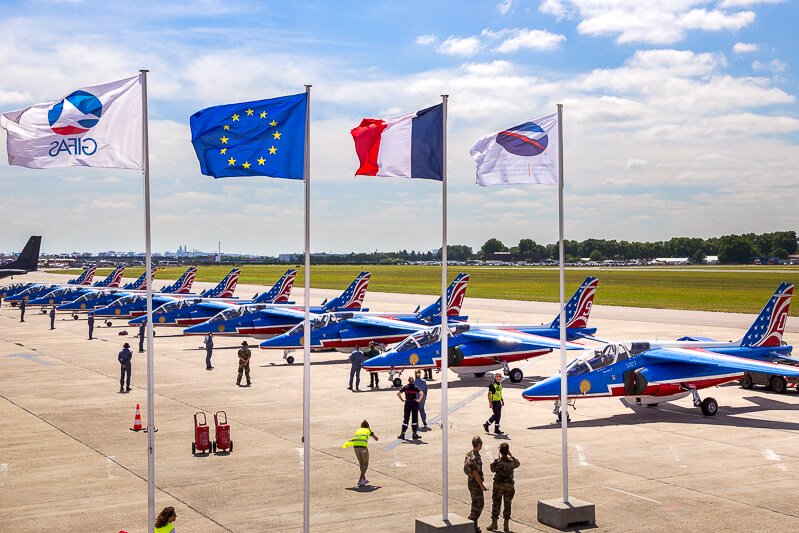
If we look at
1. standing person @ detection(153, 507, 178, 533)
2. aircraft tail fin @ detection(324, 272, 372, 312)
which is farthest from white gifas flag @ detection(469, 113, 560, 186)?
aircraft tail fin @ detection(324, 272, 372, 312)

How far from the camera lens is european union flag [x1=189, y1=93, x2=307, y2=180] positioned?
50.6 ft

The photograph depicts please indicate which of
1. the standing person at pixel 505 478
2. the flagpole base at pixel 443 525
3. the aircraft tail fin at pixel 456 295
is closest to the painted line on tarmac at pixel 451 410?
the standing person at pixel 505 478

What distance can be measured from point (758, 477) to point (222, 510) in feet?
37.4

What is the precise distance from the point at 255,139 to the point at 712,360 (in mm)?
17186

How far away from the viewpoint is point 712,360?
86.4 feet

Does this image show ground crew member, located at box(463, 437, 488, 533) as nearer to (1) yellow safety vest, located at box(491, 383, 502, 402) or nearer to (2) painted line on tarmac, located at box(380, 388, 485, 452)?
(2) painted line on tarmac, located at box(380, 388, 485, 452)

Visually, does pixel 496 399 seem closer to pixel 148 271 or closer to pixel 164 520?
pixel 148 271

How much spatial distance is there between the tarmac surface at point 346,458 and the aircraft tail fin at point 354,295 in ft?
47.0

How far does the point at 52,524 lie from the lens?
15.4 metres

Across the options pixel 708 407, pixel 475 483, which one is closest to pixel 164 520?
pixel 475 483

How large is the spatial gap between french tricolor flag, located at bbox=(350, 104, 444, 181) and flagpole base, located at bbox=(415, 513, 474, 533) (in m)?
6.37

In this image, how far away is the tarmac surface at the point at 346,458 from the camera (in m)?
15.9

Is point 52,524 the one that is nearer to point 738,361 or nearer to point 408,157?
point 408,157

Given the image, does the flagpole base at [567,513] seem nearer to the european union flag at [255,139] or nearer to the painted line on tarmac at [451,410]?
the painted line on tarmac at [451,410]
